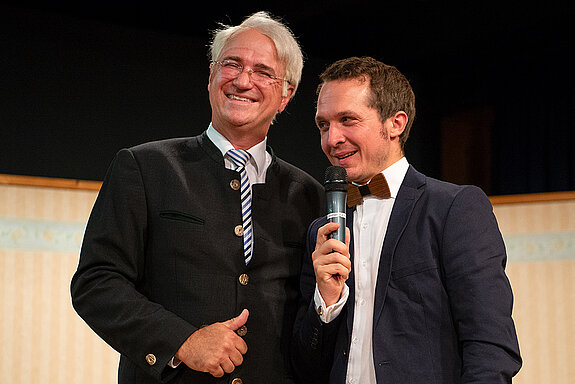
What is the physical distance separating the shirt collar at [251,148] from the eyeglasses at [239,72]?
18cm

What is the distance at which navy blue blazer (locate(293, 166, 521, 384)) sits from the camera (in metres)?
1.88

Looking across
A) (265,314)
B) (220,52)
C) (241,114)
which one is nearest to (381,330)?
(265,314)

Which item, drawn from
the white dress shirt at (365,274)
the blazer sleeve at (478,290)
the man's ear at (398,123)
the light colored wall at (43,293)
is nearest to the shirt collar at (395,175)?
the white dress shirt at (365,274)

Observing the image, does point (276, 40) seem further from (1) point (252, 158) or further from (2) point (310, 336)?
(2) point (310, 336)

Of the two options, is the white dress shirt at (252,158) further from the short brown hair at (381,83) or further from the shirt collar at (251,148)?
the short brown hair at (381,83)

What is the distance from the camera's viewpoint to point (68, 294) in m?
4.45

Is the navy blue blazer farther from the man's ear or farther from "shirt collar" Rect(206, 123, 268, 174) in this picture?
"shirt collar" Rect(206, 123, 268, 174)

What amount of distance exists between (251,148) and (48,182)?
7.22 ft

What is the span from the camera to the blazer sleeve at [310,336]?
84.9 inches

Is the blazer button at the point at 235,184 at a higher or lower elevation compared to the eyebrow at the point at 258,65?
lower

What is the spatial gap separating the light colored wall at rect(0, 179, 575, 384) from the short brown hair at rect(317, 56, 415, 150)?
8.28ft

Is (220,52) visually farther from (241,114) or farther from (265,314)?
(265,314)

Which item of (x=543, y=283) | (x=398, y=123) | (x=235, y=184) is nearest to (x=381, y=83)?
(x=398, y=123)

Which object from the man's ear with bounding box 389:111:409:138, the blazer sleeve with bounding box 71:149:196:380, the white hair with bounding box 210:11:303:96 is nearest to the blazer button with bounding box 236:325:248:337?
the blazer sleeve with bounding box 71:149:196:380
